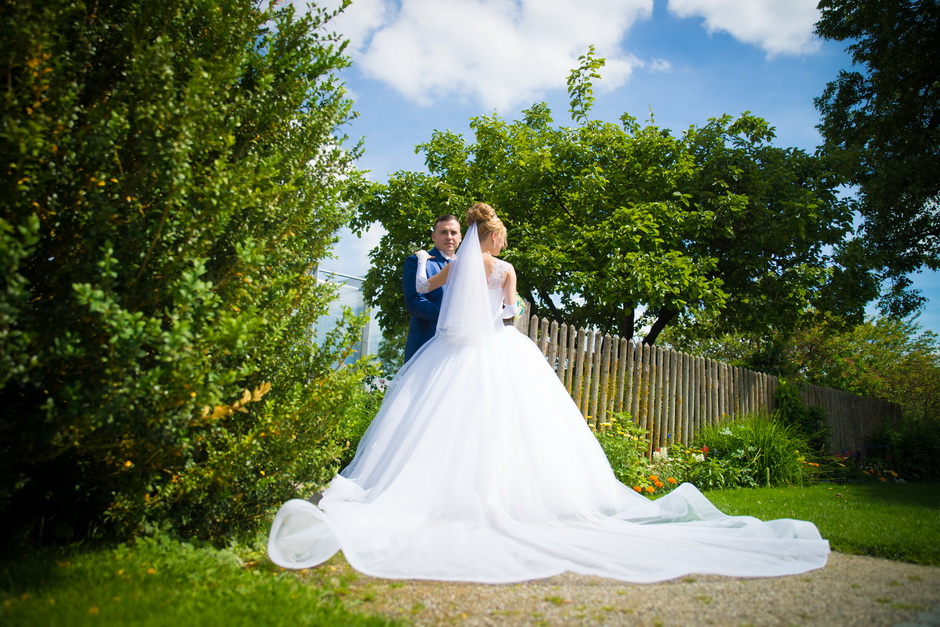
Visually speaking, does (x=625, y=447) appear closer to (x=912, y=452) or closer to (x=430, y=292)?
(x=430, y=292)

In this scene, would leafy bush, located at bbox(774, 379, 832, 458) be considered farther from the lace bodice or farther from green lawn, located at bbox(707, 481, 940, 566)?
the lace bodice

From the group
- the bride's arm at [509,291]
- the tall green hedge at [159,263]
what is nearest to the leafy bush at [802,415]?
the bride's arm at [509,291]

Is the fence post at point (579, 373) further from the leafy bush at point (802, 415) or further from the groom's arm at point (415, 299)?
the leafy bush at point (802, 415)

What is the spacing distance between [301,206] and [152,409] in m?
1.26

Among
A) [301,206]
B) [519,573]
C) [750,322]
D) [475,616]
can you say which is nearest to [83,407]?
[301,206]

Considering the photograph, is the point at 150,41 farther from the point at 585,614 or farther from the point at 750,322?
the point at 750,322

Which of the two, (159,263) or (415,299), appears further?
(415,299)

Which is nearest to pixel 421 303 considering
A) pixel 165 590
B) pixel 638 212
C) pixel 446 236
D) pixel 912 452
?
pixel 446 236

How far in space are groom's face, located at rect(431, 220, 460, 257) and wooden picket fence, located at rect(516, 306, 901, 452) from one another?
1.71m

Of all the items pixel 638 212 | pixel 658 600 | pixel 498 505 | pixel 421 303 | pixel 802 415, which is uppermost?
pixel 638 212

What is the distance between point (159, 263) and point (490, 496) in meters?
2.20

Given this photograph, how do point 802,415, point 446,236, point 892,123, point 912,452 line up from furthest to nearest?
point 892,123 < point 912,452 < point 802,415 < point 446,236

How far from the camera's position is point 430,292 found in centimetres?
490

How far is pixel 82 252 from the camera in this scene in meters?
2.38
